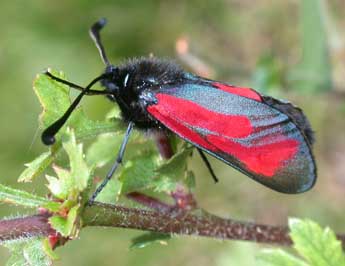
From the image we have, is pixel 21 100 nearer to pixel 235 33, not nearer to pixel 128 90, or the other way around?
pixel 235 33

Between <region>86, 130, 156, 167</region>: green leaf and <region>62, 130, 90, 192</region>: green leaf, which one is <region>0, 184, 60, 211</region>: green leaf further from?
<region>86, 130, 156, 167</region>: green leaf

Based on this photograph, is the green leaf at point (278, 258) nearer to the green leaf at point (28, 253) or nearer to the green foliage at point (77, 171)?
the green foliage at point (77, 171)


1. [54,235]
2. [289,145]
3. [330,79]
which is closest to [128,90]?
[289,145]

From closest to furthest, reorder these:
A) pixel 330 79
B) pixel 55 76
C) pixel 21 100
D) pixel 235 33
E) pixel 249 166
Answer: pixel 55 76, pixel 249 166, pixel 330 79, pixel 21 100, pixel 235 33

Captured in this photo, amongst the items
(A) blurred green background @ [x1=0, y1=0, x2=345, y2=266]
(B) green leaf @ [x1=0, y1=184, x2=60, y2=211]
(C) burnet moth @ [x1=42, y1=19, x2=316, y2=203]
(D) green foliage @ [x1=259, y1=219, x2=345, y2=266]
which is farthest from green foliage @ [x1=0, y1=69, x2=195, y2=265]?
(A) blurred green background @ [x1=0, y1=0, x2=345, y2=266]

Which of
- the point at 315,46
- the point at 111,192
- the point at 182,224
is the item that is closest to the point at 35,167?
Result: the point at 111,192

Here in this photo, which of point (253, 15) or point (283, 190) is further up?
point (253, 15)
